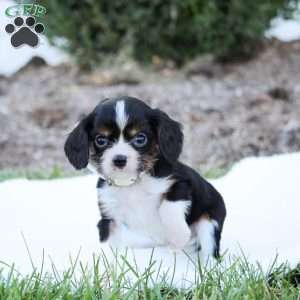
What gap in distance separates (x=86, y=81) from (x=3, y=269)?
479 cm

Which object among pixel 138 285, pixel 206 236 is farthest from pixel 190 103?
pixel 138 285

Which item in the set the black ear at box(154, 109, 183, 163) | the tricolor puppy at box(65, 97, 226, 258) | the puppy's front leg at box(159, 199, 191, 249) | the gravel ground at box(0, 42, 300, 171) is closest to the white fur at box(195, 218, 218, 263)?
the tricolor puppy at box(65, 97, 226, 258)

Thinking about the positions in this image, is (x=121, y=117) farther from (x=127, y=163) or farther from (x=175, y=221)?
(x=175, y=221)

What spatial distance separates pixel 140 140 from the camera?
241cm

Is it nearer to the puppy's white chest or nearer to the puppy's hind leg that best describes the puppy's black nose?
the puppy's white chest

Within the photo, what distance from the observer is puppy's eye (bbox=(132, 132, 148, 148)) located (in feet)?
7.84

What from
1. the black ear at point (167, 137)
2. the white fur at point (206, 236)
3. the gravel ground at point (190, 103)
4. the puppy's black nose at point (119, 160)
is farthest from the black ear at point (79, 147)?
the gravel ground at point (190, 103)

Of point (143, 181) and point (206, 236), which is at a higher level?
point (143, 181)

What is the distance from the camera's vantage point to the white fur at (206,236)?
8.69 ft

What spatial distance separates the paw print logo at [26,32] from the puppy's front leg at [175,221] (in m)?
0.96

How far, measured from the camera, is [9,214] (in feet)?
10.3

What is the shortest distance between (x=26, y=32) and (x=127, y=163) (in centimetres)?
90

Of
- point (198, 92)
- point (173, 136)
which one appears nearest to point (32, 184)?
point (173, 136)

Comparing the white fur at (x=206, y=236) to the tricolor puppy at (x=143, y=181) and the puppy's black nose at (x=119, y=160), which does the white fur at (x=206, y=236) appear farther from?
the puppy's black nose at (x=119, y=160)
